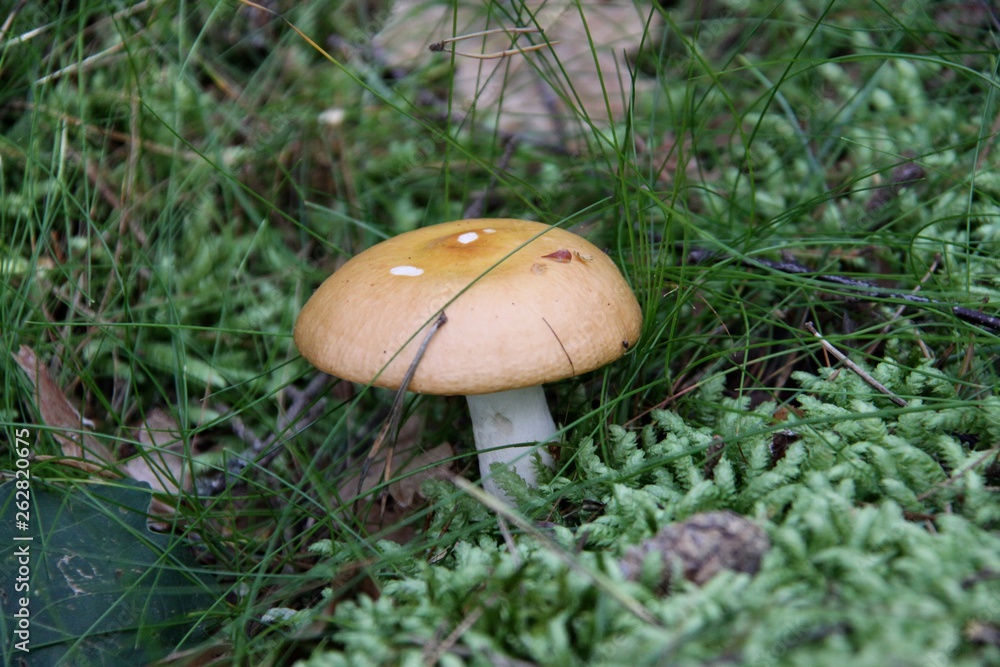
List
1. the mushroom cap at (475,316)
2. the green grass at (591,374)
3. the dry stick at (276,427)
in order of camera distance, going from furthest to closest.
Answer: the dry stick at (276,427)
the mushroom cap at (475,316)
the green grass at (591,374)

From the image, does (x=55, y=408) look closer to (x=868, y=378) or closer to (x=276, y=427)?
(x=276, y=427)

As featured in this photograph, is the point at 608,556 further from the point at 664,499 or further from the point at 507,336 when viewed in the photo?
the point at 507,336

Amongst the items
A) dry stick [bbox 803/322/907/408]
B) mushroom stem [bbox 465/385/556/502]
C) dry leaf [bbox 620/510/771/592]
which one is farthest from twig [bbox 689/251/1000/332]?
dry leaf [bbox 620/510/771/592]

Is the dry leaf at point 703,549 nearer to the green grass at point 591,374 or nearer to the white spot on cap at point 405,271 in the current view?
the green grass at point 591,374

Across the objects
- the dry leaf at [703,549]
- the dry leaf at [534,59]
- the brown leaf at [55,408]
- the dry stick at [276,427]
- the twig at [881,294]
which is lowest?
the dry stick at [276,427]

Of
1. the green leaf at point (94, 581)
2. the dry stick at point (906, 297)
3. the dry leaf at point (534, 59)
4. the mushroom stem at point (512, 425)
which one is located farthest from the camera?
the dry leaf at point (534, 59)

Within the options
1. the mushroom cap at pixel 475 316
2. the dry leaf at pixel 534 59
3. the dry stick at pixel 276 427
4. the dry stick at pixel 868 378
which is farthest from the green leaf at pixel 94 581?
the dry leaf at pixel 534 59

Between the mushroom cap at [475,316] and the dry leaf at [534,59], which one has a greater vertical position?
the dry leaf at [534,59]

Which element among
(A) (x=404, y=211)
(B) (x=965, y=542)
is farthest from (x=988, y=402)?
(A) (x=404, y=211)

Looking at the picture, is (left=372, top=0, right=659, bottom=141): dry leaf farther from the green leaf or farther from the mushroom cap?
the green leaf
